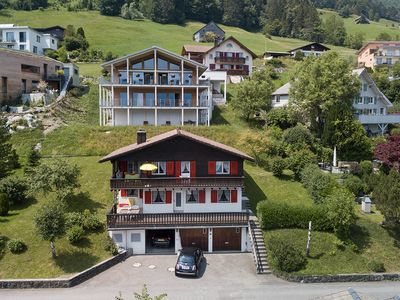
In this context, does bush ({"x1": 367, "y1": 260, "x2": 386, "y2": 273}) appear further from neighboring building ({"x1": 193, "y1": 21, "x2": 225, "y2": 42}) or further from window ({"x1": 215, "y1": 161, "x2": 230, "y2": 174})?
neighboring building ({"x1": 193, "y1": 21, "x2": 225, "y2": 42})

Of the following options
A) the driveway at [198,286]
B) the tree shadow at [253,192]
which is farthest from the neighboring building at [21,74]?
the driveway at [198,286]

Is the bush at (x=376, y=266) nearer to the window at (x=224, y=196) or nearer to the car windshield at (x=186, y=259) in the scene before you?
the window at (x=224, y=196)

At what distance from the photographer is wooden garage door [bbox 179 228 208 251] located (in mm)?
30884

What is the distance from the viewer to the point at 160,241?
31.4 metres

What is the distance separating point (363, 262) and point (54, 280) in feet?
69.3

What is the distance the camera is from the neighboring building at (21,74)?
188ft

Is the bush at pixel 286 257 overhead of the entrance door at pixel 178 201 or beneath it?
beneath

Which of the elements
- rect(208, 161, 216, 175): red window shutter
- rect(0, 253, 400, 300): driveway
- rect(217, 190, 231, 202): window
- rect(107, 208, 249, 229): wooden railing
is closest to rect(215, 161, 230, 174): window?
rect(208, 161, 216, 175): red window shutter

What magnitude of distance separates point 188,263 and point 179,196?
6816 millimetres

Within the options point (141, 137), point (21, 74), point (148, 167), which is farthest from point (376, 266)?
point (21, 74)

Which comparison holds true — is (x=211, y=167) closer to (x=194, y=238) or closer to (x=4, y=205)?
(x=194, y=238)

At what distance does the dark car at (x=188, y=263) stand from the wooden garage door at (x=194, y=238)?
2.81 metres

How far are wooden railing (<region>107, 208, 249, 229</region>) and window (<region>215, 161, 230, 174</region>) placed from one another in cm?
377

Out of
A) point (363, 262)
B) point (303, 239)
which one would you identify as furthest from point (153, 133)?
point (363, 262)
